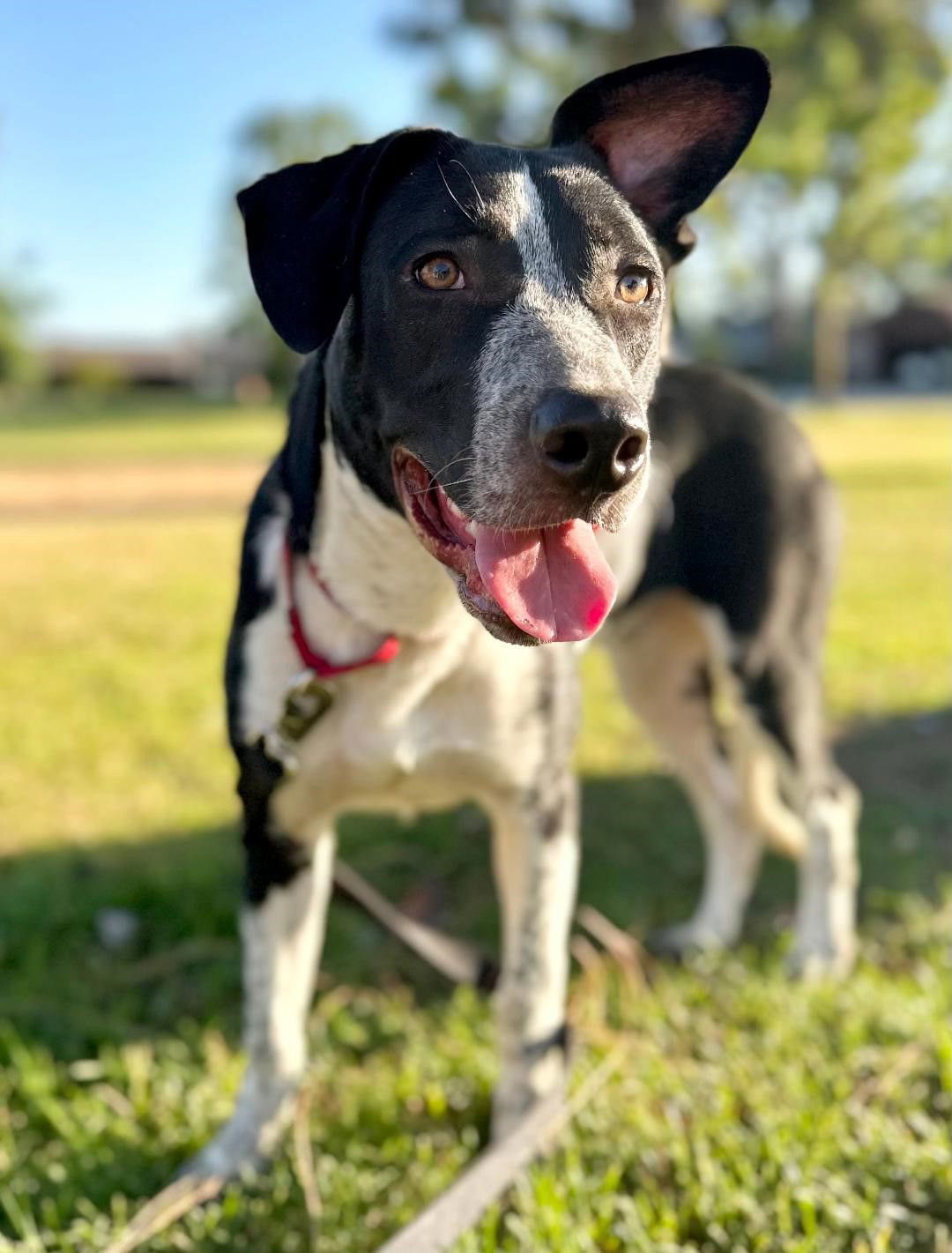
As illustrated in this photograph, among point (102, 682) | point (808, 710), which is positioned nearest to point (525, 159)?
point (808, 710)

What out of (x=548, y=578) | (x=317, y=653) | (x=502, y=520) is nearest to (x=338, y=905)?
(x=317, y=653)

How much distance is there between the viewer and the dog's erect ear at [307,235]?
205 cm

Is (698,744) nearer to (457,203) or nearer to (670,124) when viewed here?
(670,124)

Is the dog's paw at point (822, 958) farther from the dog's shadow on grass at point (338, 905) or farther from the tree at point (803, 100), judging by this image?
the tree at point (803, 100)

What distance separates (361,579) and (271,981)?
39.7 inches

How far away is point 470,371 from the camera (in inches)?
76.4

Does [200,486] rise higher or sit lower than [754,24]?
lower

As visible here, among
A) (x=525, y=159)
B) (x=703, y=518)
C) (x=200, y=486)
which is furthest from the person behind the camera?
(x=200, y=486)

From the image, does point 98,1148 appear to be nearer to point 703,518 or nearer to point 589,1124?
point 589,1124

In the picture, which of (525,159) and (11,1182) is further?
(11,1182)

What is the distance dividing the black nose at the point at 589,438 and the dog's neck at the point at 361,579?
496mm

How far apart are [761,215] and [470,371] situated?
35.1 m

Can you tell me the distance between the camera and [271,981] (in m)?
2.72

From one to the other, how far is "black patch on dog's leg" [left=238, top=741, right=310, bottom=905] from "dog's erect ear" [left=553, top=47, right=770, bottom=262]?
1350mm
